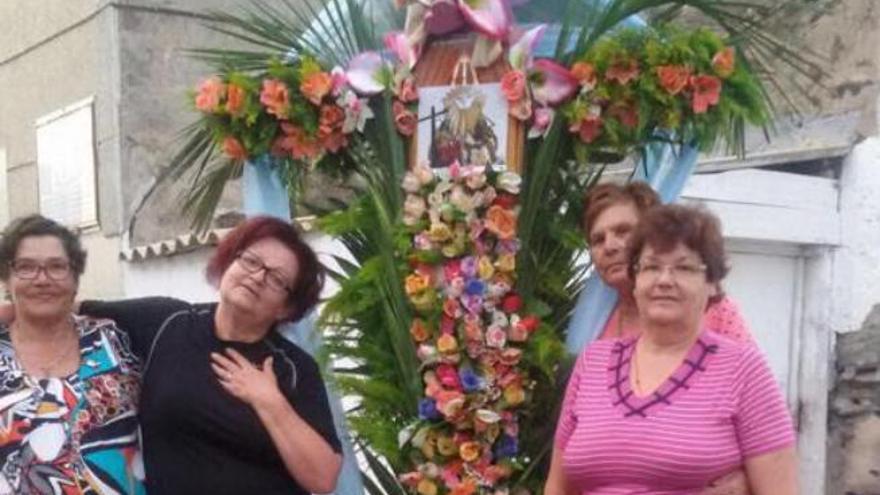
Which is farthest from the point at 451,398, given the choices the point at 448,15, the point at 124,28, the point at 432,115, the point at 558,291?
the point at 124,28

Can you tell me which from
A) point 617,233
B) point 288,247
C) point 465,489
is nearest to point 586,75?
point 617,233

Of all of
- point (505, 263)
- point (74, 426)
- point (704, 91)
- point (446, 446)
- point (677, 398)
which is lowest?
point (446, 446)

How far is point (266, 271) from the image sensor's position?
2.74 metres

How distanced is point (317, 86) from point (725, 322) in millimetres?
1162

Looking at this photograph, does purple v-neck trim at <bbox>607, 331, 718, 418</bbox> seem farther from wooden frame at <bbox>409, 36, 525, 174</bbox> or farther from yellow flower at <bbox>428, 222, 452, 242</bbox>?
wooden frame at <bbox>409, 36, 525, 174</bbox>

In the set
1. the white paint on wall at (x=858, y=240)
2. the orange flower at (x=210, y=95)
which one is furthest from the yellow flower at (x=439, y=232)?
the white paint on wall at (x=858, y=240)

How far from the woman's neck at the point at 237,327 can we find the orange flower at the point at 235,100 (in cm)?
58

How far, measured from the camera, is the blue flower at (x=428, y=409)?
304 centimetres

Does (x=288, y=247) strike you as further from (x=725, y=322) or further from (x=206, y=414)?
(x=725, y=322)

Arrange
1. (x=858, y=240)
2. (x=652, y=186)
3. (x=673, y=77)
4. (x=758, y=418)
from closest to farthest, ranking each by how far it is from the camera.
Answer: (x=758, y=418), (x=673, y=77), (x=652, y=186), (x=858, y=240)

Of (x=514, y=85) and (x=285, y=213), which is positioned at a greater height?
(x=514, y=85)

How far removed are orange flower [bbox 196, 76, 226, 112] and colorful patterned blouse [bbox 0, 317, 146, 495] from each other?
670 millimetres

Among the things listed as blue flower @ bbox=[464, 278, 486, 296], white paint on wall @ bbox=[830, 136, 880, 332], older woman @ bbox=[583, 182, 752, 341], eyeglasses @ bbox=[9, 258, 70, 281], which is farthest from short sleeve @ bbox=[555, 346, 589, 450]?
white paint on wall @ bbox=[830, 136, 880, 332]

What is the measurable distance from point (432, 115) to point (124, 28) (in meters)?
4.87
